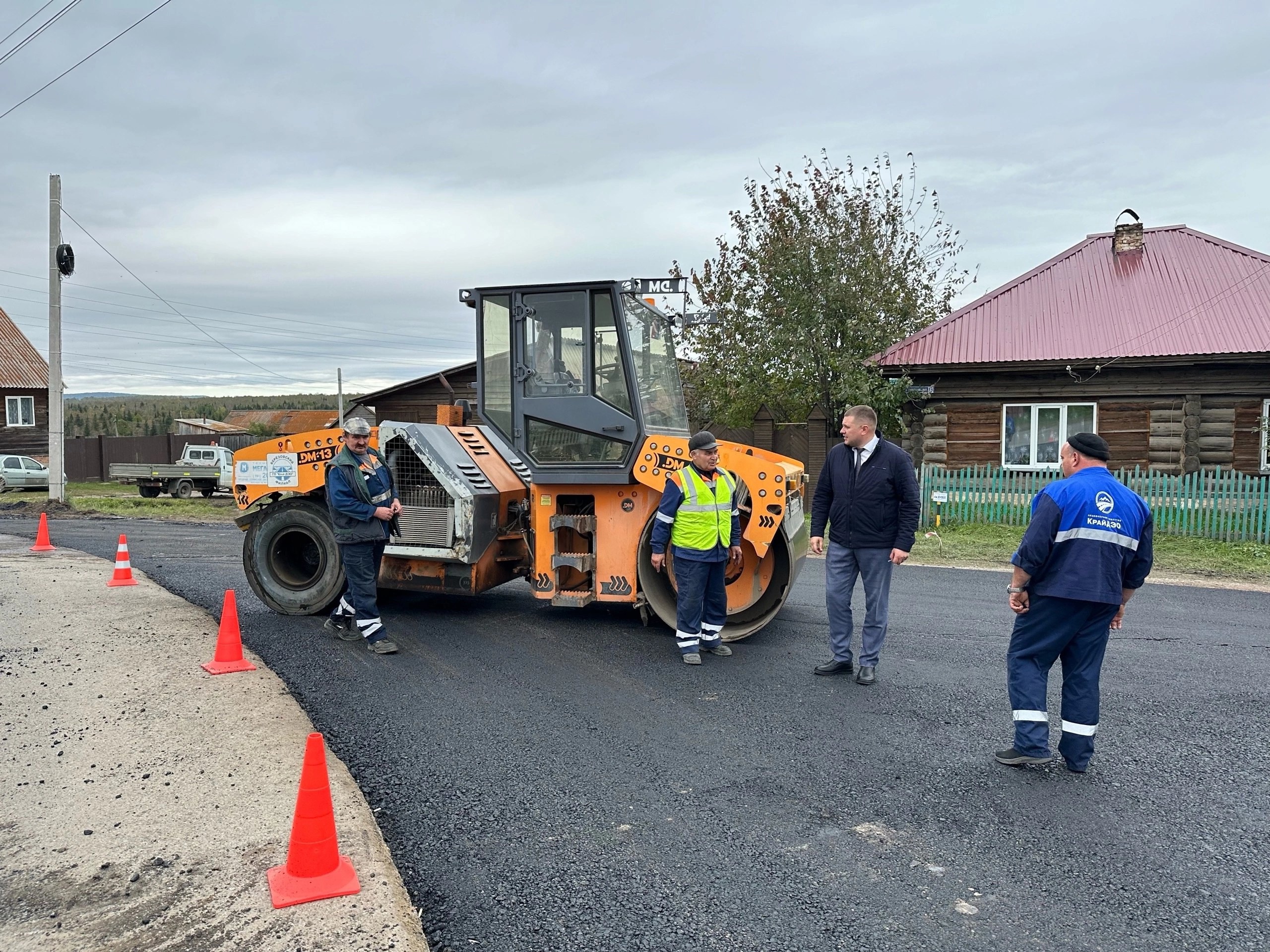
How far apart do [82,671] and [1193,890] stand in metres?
6.29

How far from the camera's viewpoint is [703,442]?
6.14 metres

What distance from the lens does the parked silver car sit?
A: 25797 millimetres

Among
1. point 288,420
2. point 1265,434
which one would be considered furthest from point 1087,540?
point 288,420

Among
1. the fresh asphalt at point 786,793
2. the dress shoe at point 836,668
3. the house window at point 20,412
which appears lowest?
the fresh asphalt at point 786,793

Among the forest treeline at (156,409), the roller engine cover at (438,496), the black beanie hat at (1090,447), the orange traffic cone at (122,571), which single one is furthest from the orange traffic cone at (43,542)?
the forest treeline at (156,409)

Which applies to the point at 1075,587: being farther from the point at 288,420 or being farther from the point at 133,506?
the point at 288,420

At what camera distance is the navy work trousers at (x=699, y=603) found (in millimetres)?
6219

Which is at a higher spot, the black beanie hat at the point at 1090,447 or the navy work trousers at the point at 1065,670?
the black beanie hat at the point at 1090,447

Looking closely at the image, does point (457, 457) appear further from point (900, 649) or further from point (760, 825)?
point (760, 825)

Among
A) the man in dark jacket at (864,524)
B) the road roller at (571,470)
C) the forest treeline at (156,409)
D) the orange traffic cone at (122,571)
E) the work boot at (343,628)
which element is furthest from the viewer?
the forest treeline at (156,409)

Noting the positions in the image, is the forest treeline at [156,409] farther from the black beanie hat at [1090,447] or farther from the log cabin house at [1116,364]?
the black beanie hat at [1090,447]

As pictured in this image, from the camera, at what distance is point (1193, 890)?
10.6 feet

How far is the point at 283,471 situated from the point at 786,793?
5502 mm

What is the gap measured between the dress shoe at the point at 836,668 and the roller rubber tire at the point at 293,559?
13.6 ft
